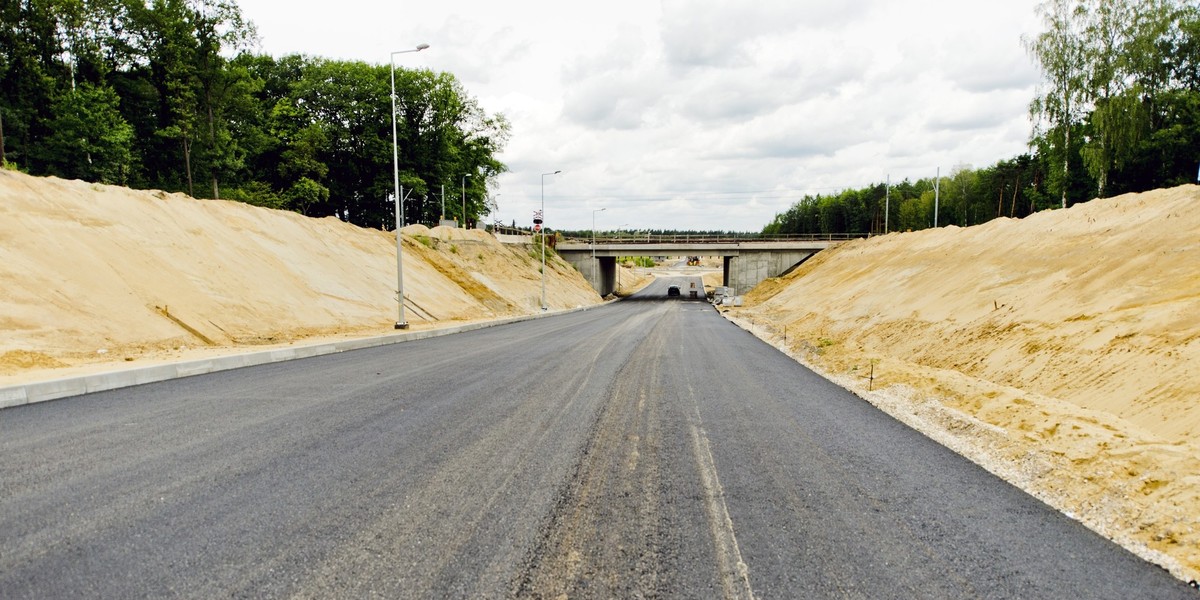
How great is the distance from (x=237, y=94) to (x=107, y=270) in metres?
34.6

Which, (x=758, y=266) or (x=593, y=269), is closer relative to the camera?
(x=758, y=266)

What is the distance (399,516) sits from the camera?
4.16 m

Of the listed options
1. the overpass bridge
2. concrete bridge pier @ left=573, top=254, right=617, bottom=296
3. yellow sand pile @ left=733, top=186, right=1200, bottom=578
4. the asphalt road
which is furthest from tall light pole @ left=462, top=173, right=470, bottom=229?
the asphalt road

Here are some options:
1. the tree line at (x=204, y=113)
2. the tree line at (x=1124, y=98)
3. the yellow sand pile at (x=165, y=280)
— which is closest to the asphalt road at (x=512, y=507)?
the yellow sand pile at (x=165, y=280)

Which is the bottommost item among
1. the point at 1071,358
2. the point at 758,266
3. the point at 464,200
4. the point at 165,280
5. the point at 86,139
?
the point at 1071,358

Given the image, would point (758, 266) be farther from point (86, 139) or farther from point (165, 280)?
point (86, 139)

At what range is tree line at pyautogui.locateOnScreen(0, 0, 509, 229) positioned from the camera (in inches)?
1412

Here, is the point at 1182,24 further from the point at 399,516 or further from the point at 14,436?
the point at 14,436

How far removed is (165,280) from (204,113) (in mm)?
31614

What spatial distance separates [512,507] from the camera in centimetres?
434

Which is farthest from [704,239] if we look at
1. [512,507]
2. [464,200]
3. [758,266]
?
[512,507]

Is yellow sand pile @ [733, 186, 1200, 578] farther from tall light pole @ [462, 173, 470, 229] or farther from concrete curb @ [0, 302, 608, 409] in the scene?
tall light pole @ [462, 173, 470, 229]

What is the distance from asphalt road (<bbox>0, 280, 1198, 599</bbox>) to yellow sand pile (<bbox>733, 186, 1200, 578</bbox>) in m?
0.74

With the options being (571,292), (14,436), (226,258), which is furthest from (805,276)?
(14,436)
